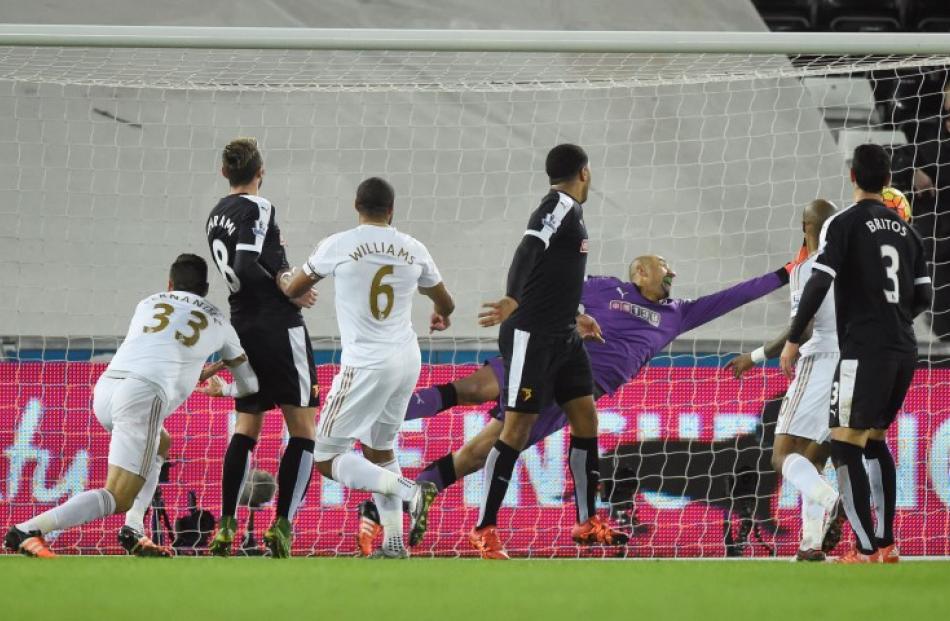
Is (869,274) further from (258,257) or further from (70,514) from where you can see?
(70,514)

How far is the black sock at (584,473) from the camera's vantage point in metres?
6.46

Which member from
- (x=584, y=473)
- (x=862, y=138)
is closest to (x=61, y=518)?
(x=584, y=473)

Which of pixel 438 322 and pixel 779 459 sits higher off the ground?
pixel 438 322

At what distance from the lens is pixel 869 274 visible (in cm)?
548

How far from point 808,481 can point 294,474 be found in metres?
2.30

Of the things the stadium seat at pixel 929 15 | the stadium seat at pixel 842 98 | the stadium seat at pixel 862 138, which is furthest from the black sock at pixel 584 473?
the stadium seat at pixel 929 15

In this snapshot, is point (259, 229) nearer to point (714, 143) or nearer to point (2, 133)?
point (2, 133)

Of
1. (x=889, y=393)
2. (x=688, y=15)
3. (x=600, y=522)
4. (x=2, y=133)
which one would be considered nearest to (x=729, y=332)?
(x=688, y=15)

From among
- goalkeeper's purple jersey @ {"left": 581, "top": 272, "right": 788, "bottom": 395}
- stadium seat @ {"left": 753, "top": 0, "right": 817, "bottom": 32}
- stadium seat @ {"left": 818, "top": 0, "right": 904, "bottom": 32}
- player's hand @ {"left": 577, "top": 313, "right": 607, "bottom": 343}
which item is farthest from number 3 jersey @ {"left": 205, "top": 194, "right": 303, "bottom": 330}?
stadium seat @ {"left": 818, "top": 0, "right": 904, "bottom": 32}

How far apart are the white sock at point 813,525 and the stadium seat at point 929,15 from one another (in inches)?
294

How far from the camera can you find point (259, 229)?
616cm

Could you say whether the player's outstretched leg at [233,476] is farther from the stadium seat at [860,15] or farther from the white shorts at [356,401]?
the stadium seat at [860,15]

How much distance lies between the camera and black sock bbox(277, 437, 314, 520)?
6.18 meters

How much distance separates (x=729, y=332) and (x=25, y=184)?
17.8 feet
